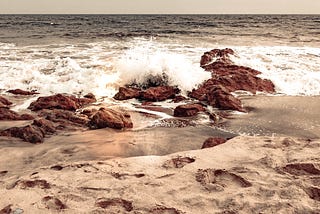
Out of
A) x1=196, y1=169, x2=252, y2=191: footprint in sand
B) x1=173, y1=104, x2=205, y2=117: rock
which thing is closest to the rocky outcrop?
x1=173, y1=104, x2=205, y2=117: rock

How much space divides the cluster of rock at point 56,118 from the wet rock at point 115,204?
83.7 inches

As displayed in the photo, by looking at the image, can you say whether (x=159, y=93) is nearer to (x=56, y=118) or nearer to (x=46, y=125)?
(x=56, y=118)

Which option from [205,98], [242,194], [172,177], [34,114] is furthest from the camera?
[205,98]

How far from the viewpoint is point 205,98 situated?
691cm

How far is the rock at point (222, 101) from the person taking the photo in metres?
6.27

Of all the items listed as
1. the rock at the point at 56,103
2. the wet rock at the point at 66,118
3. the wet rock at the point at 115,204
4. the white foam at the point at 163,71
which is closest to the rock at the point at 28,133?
the wet rock at the point at 66,118

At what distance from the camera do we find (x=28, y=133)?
15.5 ft

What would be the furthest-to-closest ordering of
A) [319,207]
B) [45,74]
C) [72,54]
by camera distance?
[72,54] → [45,74] → [319,207]

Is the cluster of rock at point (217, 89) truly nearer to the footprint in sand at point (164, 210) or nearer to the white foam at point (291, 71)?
the white foam at point (291, 71)

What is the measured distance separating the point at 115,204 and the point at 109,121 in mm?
2489

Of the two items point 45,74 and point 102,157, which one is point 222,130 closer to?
point 102,157

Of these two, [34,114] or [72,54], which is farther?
[72,54]

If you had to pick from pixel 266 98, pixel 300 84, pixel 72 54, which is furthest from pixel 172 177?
pixel 72 54

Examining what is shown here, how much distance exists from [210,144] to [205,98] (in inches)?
107
